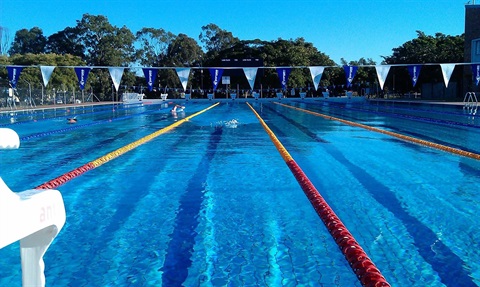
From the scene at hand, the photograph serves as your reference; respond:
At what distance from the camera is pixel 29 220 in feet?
3.36

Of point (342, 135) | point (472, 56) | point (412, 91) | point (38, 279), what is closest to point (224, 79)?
point (412, 91)

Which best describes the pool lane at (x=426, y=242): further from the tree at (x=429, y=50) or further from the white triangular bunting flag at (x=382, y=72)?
the tree at (x=429, y=50)

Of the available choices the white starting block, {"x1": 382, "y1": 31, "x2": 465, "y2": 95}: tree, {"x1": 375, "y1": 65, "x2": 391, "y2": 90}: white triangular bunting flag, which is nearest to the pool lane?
the white starting block

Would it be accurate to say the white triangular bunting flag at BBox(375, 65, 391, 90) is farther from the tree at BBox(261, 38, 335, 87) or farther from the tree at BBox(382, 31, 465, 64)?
the tree at BBox(261, 38, 335, 87)

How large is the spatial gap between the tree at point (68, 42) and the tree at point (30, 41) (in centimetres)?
309

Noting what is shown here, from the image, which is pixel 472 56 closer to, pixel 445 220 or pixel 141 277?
pixel 445 220

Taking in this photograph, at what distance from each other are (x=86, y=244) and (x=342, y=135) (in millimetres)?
7677

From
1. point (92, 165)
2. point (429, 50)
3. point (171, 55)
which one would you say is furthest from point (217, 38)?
point (92, 165)

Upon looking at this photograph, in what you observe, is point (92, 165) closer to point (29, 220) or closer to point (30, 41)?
point (29, 220)

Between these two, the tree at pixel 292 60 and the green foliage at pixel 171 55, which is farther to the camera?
the tree at pixel 292 60

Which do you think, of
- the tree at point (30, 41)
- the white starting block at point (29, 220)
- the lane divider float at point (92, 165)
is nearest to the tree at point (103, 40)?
the tree at point (30, 41)

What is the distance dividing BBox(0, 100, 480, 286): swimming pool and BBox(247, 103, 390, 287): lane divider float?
0.30ft

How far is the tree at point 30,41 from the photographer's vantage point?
52938 millimetres

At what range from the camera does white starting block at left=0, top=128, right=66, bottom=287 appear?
3.19 ft
